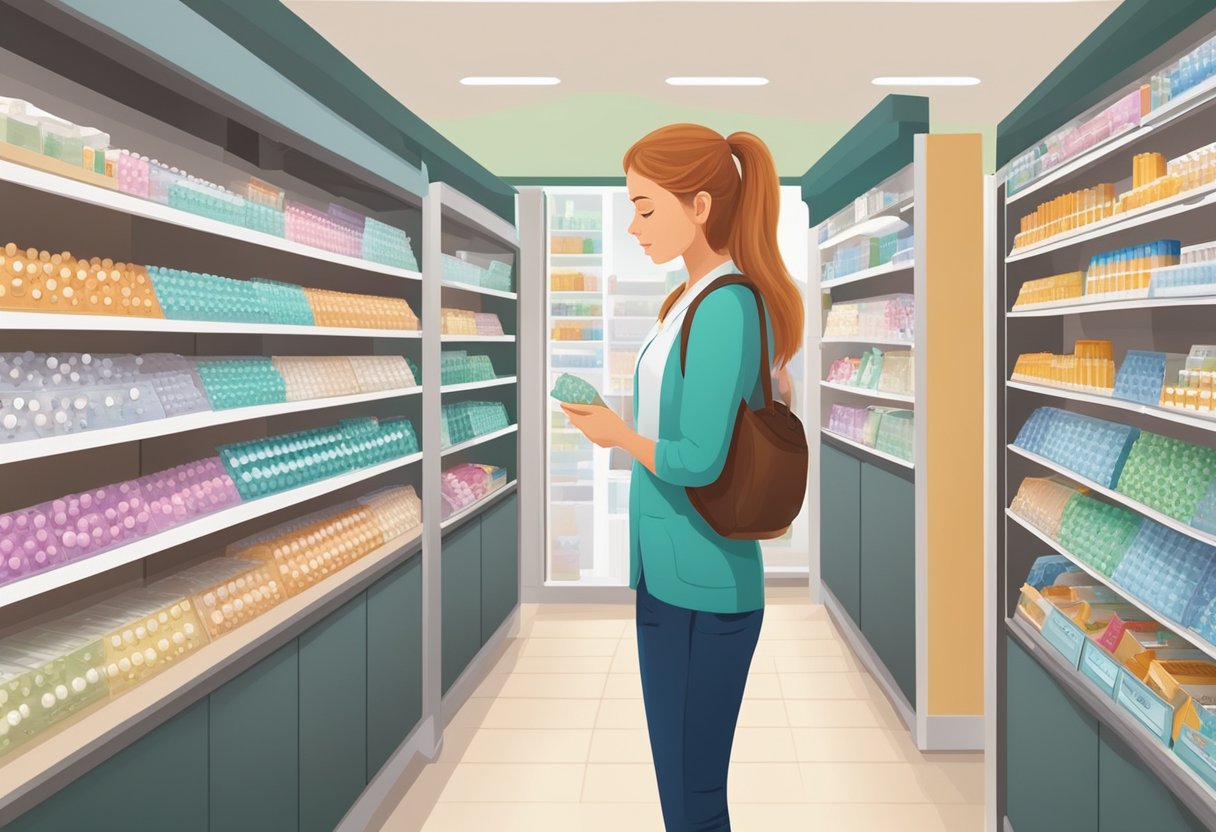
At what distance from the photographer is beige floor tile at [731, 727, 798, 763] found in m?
4.11

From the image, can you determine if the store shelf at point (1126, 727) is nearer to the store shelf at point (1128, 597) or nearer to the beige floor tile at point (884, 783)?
the store shelf at point (1128, 597)

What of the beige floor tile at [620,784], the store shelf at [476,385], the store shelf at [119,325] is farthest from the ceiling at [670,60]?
the beige floor tile at [620,784]

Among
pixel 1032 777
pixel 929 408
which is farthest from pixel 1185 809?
pixel 929 408

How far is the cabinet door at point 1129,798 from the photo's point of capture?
2.03m

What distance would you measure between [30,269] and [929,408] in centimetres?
350

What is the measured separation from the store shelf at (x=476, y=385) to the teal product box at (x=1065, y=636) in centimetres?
281

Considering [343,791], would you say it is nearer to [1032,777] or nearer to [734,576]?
[734,576]

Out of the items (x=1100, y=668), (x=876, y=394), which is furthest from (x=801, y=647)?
(x=1100, y=668)

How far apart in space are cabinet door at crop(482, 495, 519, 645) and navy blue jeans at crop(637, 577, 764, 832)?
11.0 feet

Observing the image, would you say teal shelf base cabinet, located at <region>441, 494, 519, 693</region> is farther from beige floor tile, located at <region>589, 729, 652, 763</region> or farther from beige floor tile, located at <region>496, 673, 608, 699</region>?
beige floor tile, located at <region>589, 729, 652, 763</region>

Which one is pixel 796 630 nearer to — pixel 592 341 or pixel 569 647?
pixel 569 647

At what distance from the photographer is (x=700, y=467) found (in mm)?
1789

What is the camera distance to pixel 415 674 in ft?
12.9

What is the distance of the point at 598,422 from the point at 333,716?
5.55 ft
